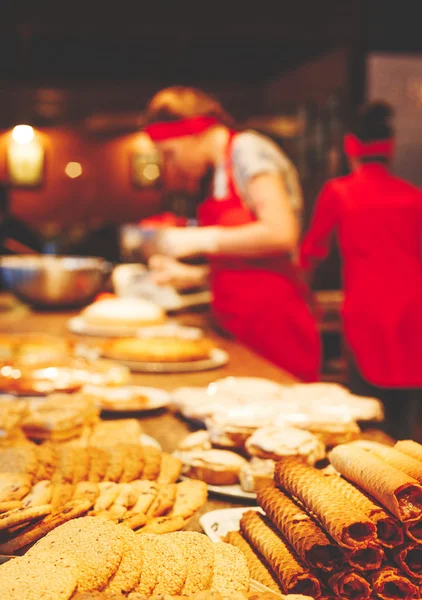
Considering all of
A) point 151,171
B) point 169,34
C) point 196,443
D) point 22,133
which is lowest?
point 151,171

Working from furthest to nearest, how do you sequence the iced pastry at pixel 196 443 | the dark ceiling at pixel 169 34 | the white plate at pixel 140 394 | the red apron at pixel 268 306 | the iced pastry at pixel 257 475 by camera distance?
the dark ceiling at pixel 169 34 → the red apron at pixel 268 306 → the white plate at pixel 140 394 → the iced pastry at pixel 196 443 → the iced pastry at pixel 257 475

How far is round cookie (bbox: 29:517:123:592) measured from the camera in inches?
38.9

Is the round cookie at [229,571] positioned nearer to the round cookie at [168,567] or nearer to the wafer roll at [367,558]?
the round cookie at [168,567]

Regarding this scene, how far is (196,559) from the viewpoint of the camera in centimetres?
106

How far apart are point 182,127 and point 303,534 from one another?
8.39 feet

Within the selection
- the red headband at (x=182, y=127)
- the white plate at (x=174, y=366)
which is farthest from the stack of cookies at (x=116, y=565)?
the red headband at (x=182, y=127)

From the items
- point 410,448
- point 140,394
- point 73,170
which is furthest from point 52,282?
point 73,170

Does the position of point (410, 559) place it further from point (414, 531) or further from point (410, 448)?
point (410, 448)

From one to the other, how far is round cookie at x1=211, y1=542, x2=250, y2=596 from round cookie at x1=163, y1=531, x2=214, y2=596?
0.01 m

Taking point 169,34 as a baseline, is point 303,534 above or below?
below

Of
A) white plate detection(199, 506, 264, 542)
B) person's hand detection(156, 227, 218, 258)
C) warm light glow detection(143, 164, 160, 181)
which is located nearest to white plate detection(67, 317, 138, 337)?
person's hand detection(156, 227, 218, 258)

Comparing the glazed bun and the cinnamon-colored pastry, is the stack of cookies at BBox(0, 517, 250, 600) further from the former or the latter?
the glazed bun

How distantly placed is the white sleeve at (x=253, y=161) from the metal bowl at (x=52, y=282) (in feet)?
4.33

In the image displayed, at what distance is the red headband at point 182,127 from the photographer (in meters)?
3.36
